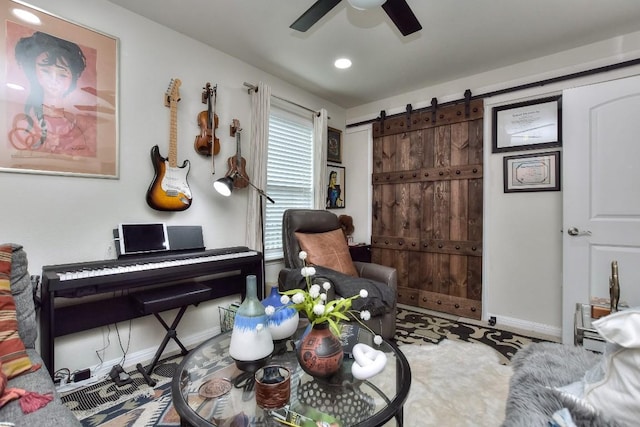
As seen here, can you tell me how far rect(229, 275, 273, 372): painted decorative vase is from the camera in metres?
1.21

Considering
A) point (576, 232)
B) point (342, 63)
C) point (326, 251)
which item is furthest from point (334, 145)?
point (576, 232)

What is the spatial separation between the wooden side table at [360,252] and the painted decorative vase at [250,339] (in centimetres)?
235

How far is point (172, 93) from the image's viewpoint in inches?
91.0

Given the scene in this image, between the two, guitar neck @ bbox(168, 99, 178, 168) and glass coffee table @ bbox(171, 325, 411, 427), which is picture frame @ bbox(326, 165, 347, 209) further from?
glass coffee table @ bbox(171, 325, 411, 427)

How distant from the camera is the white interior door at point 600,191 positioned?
2.25 m

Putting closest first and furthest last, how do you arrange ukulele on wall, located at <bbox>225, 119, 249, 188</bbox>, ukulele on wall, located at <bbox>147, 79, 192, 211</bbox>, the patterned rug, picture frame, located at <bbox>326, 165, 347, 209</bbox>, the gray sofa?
the gray sofa < the patterned rug < ukulele on wall, located at <bbox>147, 79, 192, 211</bbox> < ukulele on wall, located at <bbox>225, 119, 249, 188</bbox> < picture frame, located at <bbox>326, 165, 347, 209</bbox>

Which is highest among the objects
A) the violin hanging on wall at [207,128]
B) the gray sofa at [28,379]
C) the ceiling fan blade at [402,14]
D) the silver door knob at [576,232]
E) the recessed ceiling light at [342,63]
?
the recessed ceiling light at [342,63]

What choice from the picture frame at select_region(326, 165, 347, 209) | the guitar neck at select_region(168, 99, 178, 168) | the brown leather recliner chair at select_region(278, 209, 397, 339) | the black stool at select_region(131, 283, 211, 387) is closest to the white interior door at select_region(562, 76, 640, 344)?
the brown leather recliner chair at select_region(278, 209, 397, 339)

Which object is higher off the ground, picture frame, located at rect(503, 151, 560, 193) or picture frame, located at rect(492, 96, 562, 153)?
picture frame, located at rect(492, 96, 562, 153)

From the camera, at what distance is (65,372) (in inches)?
73.0

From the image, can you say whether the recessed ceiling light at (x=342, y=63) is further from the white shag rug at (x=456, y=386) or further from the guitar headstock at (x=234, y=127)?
the white shag rug at (x=456, y=386)

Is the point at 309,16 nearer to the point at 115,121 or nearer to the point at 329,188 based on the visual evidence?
the point at 115,121

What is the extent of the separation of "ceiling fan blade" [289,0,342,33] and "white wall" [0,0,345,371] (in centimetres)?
116

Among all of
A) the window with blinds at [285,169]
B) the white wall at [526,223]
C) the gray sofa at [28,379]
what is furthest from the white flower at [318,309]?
the white wall at [526,223]
